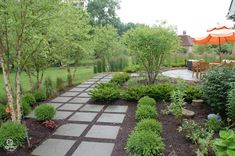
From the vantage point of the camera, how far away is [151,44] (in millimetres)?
7184

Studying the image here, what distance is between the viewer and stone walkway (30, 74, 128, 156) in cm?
333

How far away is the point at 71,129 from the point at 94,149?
972mm

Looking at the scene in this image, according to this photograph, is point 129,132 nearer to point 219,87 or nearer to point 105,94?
point 219,87

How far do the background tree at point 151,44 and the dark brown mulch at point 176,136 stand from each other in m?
2.79

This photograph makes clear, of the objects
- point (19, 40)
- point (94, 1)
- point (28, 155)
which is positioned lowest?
point (28, 155)

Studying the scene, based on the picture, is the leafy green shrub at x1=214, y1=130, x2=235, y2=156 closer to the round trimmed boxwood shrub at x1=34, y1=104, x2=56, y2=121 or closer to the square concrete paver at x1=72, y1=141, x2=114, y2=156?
the square concrete paver at x1=72, y1=141, x2=114, y2=156

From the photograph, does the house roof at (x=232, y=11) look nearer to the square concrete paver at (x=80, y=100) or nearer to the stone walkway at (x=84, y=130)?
the square concrete paver at (x=80, y=100)

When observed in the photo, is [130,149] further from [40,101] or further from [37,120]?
[40,101]

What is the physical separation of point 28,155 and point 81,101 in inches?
120

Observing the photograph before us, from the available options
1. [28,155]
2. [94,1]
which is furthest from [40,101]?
[94,1]

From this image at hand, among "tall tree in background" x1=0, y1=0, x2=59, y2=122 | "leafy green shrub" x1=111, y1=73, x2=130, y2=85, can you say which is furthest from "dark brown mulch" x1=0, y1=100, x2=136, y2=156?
"leafy green shrub" x1=111, y1=73, x2=130, y2=85

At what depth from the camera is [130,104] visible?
573 centimetres

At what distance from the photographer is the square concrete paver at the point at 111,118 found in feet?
15.0

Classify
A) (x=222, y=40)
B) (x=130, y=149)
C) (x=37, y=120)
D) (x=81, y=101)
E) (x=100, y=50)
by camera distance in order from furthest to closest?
(x=100, y=50) < (x=222, y=40) < (x=81, y=101) < (x=37, y=120) < (x=130, y=149)
